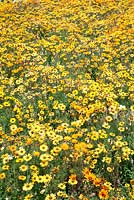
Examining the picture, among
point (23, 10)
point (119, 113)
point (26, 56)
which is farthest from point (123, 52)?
point (23, 10)

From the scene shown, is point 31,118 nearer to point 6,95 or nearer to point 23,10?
point 6,95

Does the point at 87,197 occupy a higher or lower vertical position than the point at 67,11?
lower

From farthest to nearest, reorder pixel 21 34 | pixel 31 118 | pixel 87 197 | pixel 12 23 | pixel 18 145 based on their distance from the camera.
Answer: pixel 12 23
pixel 21 34
pixel 31 118
pixel 18 145
pixel 87 197

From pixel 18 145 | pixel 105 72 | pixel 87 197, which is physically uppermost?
pixel 105 72

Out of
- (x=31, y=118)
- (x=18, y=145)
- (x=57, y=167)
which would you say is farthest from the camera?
(x=31, y=118)

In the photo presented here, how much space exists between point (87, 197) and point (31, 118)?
2.05 m

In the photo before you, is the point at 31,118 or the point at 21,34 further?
the point at 21,34

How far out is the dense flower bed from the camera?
502cm

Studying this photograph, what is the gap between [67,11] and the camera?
513 inches

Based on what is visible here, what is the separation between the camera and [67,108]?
23.6 ft

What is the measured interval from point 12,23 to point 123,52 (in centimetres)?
428

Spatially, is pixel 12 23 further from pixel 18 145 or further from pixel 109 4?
pixel 18 145

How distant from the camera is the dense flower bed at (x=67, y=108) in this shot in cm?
502

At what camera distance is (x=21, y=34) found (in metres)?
10.8
